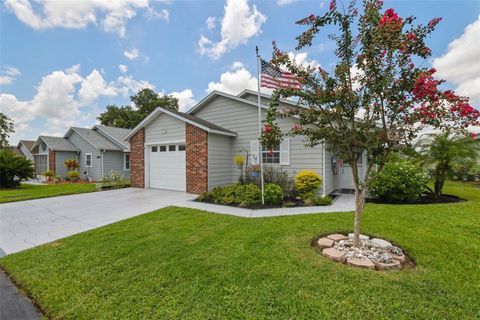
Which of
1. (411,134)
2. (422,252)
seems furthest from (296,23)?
(422,252)

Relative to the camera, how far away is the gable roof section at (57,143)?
1902 cm

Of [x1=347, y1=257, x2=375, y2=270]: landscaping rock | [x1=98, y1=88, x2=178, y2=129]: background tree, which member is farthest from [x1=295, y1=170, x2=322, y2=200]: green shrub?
[x1=98, y1=88, x2=178, y2=129]: background tree

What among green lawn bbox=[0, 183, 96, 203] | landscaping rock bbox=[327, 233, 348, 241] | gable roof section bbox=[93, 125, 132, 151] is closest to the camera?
landscaping rock bbox=[327, 233, 348, 241]

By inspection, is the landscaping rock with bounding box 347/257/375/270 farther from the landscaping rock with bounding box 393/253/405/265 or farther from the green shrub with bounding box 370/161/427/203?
the green shrub with bounding box 370/161/427/203

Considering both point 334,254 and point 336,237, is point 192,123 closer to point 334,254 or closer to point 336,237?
point 336,237

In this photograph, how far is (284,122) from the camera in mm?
9211

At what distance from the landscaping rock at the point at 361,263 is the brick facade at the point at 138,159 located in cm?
1094

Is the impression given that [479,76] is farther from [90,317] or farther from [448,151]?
[90,317]

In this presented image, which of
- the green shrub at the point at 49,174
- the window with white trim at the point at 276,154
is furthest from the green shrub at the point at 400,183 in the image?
the green shrub at the point at 49,174

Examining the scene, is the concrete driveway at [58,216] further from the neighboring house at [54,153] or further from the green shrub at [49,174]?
the neighboring house at [54,153]

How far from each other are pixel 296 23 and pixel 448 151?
785 centimetres

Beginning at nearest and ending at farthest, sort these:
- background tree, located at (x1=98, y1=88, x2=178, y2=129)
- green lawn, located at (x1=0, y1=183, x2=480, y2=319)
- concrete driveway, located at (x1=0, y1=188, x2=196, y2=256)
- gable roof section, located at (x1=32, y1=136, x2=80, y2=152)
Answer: green lawn, located at (x1=0, y1=183, x2=480, y2=319) → concrete driveway, located at (x1=0, y1=188, x2=196, y2=256) → gable roof section, located at (x1=32, y1=136, x2=80, y2=152) → background tree, located at (x1=98, y1=88, x2=178, y2=129)

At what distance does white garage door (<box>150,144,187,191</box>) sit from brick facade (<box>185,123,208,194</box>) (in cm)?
58

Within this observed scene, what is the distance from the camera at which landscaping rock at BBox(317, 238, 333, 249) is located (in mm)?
3826
